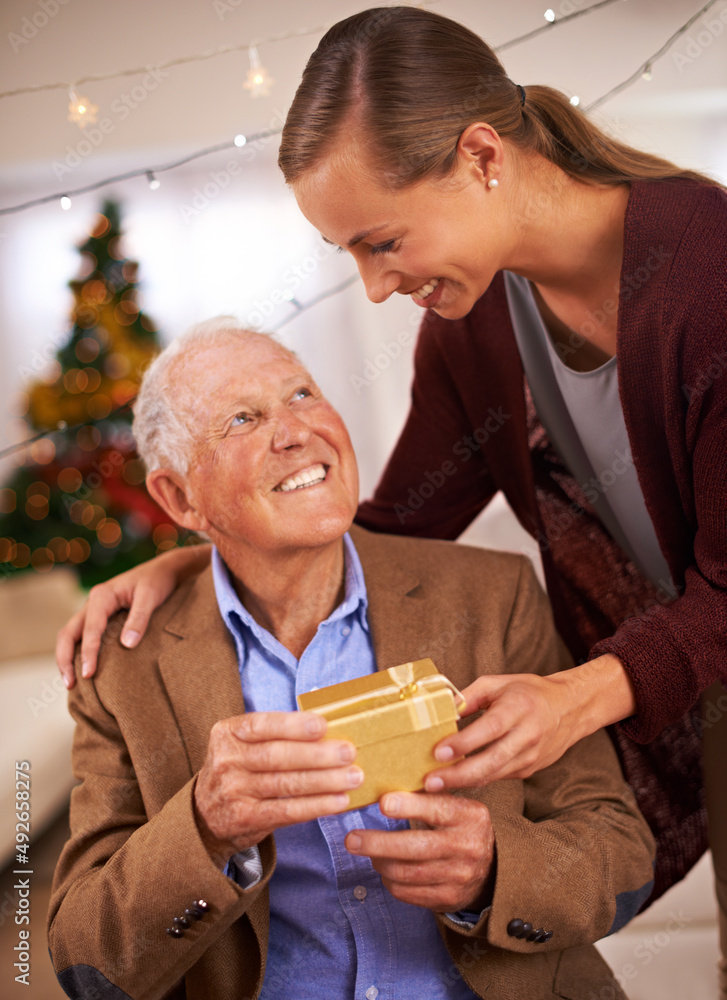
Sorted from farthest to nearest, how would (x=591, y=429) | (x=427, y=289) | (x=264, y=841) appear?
(x=591, y=429), (x=427, y=289), (x=264, y=841)

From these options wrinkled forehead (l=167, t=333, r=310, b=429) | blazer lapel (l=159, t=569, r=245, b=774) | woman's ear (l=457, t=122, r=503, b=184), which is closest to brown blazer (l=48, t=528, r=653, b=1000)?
blazer lapel (l=159, t=569, r=245, b=774)

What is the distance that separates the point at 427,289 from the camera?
1.36 m

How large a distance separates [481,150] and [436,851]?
3.43 ft

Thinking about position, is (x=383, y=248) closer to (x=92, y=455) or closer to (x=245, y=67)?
(x=245, y=67)

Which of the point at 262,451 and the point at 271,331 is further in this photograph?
the point at 271,331

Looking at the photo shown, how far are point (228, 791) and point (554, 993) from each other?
2.34 ft

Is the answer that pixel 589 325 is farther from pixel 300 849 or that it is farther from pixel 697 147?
pixel 300 849

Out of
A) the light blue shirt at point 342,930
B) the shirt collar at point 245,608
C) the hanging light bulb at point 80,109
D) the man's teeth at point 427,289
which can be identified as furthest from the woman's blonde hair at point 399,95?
the light blue shirt at point 342,930

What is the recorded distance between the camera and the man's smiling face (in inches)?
58.4

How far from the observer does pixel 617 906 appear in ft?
4.47

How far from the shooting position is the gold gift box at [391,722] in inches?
39.2

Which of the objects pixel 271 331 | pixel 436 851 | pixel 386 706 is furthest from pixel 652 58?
pixel 436 851

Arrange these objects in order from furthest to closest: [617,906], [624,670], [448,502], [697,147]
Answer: [448,502]
[697,147]
[617,906]
[624,670]

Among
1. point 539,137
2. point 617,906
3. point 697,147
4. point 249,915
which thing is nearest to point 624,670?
point 617,906
